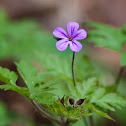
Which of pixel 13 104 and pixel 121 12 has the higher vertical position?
pixel 121 12

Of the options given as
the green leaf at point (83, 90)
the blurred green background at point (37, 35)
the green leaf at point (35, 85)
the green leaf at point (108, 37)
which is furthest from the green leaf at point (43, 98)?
the green leaf at point (108, 37)

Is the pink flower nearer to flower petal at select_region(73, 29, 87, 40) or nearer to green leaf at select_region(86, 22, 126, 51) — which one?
flower petal at select_region(73, 29, 87, 40)

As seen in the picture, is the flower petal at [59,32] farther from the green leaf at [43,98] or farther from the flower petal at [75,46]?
the green leaf at [43,98]

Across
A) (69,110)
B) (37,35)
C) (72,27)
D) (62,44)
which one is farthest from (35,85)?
(37,35)

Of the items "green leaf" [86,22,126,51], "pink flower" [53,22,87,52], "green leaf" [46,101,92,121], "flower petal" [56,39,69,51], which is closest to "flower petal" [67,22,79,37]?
"pink flower" [53,22,87,52]

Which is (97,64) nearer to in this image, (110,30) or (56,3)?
(110,30)

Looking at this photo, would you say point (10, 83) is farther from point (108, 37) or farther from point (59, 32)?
point (108, 37)

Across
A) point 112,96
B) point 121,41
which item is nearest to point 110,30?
point 121,41
